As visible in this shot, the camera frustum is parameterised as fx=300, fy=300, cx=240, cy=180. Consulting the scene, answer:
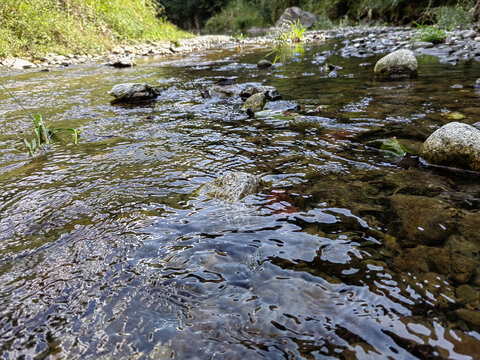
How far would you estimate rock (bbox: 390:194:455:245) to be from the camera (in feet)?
5.51

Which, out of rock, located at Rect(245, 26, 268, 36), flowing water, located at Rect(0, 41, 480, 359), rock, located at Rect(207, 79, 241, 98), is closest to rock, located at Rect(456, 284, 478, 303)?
flowing water, located at Rect(0, 41, 480, 359)

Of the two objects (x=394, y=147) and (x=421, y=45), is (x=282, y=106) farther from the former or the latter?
(x=421, y=45)

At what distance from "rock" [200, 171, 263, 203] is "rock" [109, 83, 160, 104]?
4.03 m

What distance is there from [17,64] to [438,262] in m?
12.5

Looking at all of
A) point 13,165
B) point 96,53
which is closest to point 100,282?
point 13,165

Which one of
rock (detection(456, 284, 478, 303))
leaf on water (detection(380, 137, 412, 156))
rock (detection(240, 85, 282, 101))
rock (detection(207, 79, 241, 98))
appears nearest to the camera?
rock (detection(456, 284, 478, 303))

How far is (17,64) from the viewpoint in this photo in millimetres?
9812

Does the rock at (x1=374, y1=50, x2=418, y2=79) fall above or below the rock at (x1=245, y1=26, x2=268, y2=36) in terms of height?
below

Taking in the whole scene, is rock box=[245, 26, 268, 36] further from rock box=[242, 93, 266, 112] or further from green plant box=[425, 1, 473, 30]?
rock box=[242, 93, 266, 112]

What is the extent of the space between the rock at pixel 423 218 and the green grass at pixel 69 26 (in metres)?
12.4

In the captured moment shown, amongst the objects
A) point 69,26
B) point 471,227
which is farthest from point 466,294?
point 69,26

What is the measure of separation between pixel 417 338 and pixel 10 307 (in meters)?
1.72

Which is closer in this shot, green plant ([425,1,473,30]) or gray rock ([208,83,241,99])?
gray rock ([208,83,241,99])

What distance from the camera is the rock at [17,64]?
966cm
